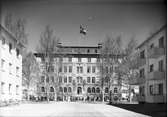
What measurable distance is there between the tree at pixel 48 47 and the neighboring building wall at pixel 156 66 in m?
7.68

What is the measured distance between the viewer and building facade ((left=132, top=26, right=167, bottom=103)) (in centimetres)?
1351

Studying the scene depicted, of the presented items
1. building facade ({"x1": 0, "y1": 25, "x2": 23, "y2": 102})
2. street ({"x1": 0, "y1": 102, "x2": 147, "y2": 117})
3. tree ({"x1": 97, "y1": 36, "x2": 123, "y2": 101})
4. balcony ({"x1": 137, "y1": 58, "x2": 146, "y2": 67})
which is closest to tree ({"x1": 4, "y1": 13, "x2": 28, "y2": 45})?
building facade ({"x1": 0, "y1": 25, "x2": 23, "y2": 102})

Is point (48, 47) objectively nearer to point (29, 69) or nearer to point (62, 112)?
point (29, 69)

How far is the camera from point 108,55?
2325 cm

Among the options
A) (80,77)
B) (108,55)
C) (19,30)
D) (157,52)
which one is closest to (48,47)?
(108,55)

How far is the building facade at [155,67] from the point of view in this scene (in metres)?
13.5

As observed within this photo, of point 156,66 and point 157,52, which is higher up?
point 157,52

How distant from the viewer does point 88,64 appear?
34.3m

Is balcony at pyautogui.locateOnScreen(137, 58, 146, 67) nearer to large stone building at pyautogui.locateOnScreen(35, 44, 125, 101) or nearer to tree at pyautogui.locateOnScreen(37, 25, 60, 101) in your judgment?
tree at pyautogui.locateOnScreen(37, 25, 60, 101)

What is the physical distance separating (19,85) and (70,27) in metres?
8.06

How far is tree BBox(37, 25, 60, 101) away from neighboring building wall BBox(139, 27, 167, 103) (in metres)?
7.68

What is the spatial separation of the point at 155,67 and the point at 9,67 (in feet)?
25.6

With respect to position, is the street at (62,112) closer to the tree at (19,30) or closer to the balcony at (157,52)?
the balcony at (157,52)

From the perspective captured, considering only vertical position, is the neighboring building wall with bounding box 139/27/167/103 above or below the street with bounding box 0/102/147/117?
above
